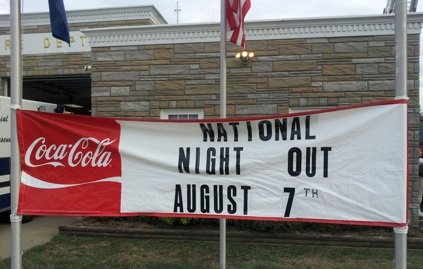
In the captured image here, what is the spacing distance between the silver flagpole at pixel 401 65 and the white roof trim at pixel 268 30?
4823 millimetres

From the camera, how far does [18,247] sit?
4.39 meters

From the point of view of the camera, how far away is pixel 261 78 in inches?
336

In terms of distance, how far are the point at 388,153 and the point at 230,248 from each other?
3.65 metres

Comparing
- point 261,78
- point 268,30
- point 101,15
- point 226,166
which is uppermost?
point 101,15

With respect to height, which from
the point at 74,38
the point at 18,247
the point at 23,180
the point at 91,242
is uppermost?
the point at 74,38

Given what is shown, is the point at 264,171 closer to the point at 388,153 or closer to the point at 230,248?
the point at 388,153

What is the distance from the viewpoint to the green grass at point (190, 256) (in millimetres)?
5961

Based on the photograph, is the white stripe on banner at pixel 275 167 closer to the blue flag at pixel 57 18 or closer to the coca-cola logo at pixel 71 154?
the coca-cola logo at pixel 71 154

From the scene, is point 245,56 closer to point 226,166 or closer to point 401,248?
point 226,166

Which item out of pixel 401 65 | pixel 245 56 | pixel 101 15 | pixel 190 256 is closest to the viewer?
pixel 401 65

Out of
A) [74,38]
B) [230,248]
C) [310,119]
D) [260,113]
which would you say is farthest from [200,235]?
[74,38]

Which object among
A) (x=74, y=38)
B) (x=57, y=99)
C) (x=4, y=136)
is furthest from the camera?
(x=57, y=99)

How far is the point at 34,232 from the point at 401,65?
7.04 metres

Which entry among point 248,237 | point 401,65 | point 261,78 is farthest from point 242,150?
point 261,78
